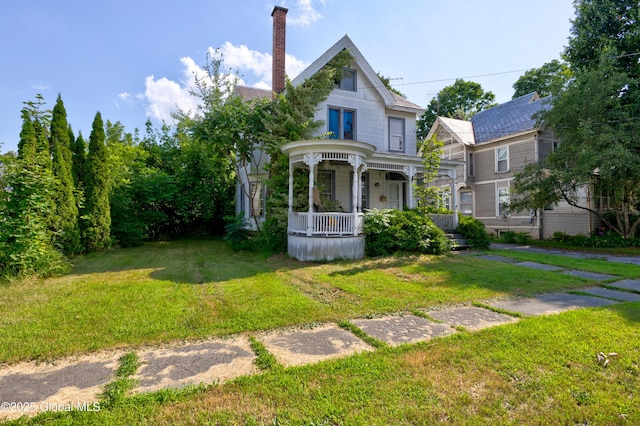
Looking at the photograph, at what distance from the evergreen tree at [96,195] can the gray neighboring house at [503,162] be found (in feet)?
51.2

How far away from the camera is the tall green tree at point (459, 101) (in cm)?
3628

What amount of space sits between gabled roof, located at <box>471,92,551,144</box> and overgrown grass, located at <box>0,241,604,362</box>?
44.6ft

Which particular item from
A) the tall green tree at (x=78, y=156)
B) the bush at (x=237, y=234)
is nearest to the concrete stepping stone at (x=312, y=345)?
the bush at (x=237, y=234)

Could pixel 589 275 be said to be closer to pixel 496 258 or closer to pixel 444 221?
pixel 496 258

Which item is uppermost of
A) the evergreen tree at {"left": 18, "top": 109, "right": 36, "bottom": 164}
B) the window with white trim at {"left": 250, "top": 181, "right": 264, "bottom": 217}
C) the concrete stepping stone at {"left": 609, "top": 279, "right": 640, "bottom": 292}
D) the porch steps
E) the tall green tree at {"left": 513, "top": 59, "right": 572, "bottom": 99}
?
the tall green tree at {"left": 513, "top": 59, "right": 572, "bottom": 99}

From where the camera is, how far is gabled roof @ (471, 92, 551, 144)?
18.4 metres

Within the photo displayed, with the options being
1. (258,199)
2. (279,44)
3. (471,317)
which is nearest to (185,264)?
(258,199)

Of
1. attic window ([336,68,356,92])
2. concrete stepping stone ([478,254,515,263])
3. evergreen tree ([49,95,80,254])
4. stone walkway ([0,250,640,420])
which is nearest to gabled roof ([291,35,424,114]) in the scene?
attic window ([336,68,356,92])

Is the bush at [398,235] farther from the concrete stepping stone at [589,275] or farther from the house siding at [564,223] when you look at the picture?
the house siding at [564,223]

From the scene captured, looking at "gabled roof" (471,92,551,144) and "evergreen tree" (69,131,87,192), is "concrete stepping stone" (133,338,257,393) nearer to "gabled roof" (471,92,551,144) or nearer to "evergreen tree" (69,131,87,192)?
"evergreen tree" (69,131,87,192)

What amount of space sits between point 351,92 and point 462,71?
5.01 meters

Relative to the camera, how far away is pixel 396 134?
14.2 metres

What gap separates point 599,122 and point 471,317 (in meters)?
13.1

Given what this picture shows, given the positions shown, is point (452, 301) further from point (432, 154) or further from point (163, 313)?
point (432, 154)
